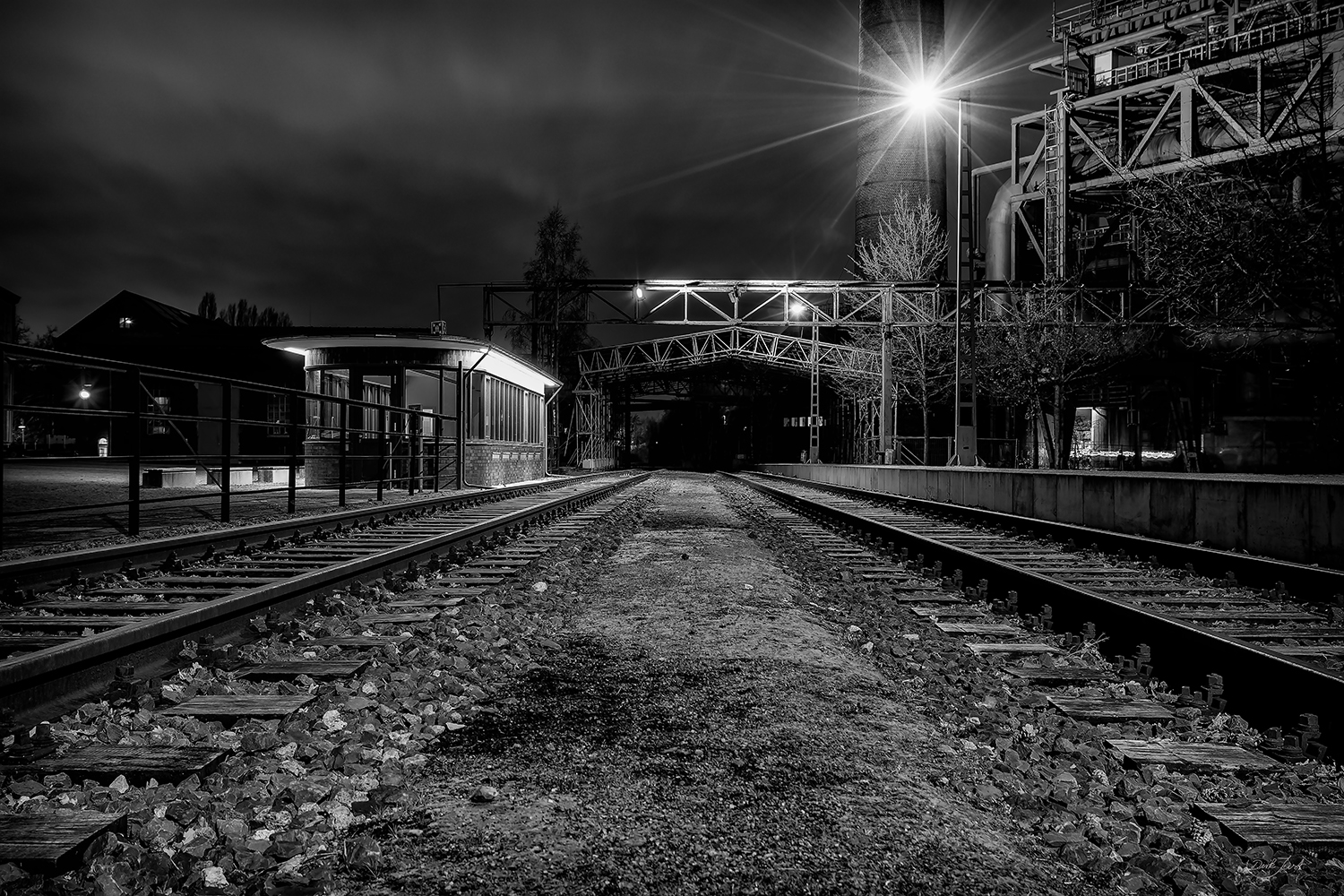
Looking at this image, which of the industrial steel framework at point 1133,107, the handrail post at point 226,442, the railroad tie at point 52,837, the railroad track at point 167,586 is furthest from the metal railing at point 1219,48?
the railroad tie at point 52,837

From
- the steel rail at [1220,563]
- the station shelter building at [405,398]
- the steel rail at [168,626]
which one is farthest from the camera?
the station shelter building at [405,398]

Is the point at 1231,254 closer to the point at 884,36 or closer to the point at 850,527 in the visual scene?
the point at 850,527

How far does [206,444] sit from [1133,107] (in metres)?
44.7

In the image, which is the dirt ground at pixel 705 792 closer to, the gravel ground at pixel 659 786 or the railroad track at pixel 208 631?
the gravel ground at pixel 659 786

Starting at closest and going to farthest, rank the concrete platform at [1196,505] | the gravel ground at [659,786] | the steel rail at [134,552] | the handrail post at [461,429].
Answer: the gravel ground at [659,786] → the steel rail at [134,552] → the concrete platform at [1196,505] → the handrail post at [461,429]

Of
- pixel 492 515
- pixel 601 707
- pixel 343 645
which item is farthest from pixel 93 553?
pixel 492 515

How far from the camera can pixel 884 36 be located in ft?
172

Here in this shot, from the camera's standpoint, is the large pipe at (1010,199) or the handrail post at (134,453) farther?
the large pipe at (1010,199)

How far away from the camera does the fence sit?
23.4 feet

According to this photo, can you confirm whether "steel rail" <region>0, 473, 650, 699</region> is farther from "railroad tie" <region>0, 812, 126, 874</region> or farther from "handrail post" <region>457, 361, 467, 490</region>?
"handrail post" <region>457, 361, 467, 490</region>

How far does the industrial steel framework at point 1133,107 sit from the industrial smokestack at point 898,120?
754 cm

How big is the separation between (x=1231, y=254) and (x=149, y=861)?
18.6m

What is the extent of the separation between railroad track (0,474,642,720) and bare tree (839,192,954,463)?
838 inches

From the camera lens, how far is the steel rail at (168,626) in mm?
3004
